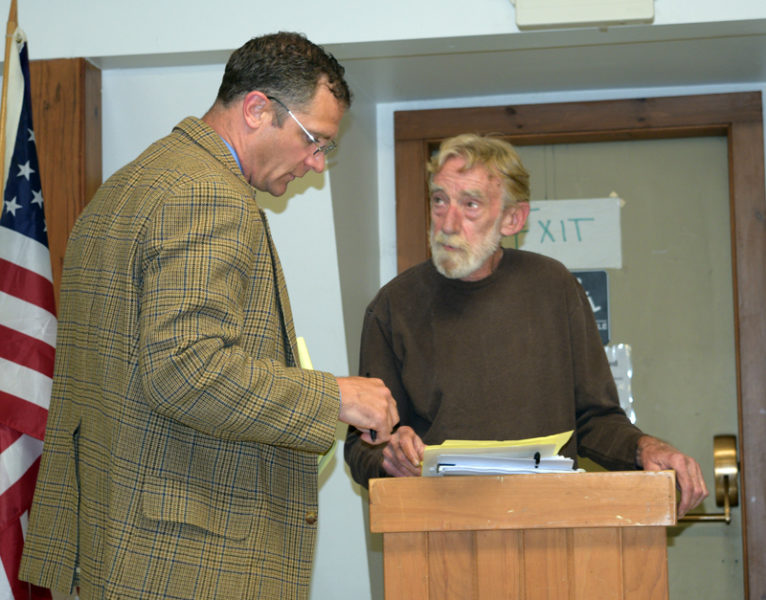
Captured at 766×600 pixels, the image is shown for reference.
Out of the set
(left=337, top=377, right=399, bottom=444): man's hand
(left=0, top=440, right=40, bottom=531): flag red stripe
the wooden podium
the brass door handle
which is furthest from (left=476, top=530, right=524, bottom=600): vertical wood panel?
the brass door handle

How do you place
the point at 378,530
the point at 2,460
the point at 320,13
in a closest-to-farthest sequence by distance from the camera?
the point at 378,530
the point at 2,460
the point at 320,13

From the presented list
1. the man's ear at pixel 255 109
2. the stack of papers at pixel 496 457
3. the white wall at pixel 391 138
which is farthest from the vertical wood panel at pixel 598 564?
the white wall at pixel 391 138

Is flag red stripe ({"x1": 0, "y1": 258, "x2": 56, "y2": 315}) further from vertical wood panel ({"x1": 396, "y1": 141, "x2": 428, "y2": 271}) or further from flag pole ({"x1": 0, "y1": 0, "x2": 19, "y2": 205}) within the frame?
vertical wood panel ({"x1": 396, "y1": 141, "x2": 428, "y2": 271})

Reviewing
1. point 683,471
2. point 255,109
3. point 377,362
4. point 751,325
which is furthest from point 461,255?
point 751,325

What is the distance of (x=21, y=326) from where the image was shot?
7.29 ft

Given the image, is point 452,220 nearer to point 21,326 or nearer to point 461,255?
point 461,255

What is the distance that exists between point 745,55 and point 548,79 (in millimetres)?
599

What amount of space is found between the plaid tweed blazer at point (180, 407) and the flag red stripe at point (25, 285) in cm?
80

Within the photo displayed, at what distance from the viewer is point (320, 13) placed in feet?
8.45

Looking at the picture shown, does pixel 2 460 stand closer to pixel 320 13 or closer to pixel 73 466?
pixel 73 466

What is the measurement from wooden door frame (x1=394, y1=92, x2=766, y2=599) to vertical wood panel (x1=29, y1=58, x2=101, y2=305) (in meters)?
1.08

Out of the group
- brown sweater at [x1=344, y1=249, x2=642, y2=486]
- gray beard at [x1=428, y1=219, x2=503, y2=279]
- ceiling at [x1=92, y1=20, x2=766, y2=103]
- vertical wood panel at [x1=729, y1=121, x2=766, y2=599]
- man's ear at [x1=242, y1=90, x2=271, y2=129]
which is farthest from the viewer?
vertical wood panel at [x1=729, y1=121, x2=766, y2=599]

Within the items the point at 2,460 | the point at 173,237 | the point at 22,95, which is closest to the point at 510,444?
the point at 173,237

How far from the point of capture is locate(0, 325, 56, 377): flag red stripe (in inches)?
86.4
